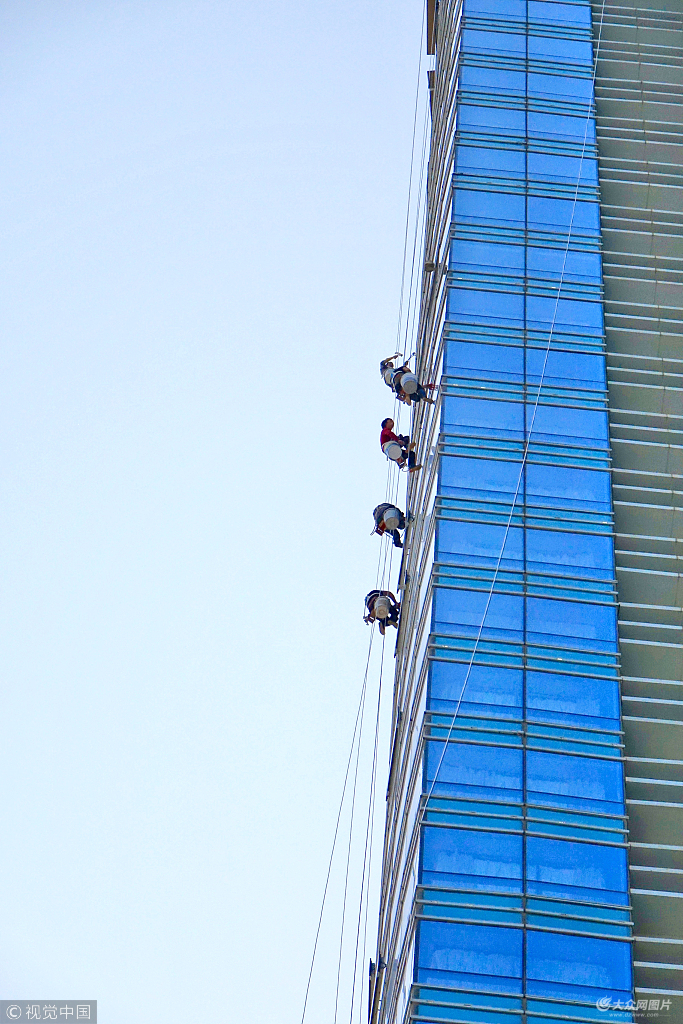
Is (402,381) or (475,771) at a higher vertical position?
(402,381)

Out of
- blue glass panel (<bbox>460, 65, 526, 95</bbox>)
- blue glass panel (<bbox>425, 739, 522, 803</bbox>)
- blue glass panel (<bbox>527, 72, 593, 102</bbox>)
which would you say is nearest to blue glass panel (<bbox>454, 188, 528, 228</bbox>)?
blue glass panel (<bbox>460, 65, 526, 95</bbox>)

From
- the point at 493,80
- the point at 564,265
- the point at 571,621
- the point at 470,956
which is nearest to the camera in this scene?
the point at 470,956

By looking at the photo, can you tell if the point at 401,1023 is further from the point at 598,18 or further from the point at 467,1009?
the point at 598,18

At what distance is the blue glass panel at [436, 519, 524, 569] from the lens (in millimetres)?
24625

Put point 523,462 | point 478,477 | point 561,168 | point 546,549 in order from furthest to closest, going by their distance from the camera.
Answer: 1. point 561,168
2. point 523,462
3. point 478,477
4. point 546,549

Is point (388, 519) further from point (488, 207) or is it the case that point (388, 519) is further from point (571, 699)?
point (488, 207)

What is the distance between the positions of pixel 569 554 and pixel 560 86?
13166mm

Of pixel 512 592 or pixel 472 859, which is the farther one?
pixel 512 592

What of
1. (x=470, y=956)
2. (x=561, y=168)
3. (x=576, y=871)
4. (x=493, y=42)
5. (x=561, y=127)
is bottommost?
(x=470, y=956)

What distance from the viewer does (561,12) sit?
34.2m

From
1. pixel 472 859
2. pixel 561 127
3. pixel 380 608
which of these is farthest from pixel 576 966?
pixel 561 127

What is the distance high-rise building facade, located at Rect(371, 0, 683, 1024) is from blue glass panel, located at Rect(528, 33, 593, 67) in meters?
0.06

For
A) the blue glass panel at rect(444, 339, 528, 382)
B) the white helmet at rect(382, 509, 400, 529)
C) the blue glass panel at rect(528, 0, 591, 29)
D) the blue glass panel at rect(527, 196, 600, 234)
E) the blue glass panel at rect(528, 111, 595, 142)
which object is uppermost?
the blue glass panel at rect(528, 0, 591, 29)

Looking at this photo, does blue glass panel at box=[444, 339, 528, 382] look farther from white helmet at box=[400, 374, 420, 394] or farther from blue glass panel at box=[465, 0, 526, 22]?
blue glass panel at box=[465, 0, 526, 22]
